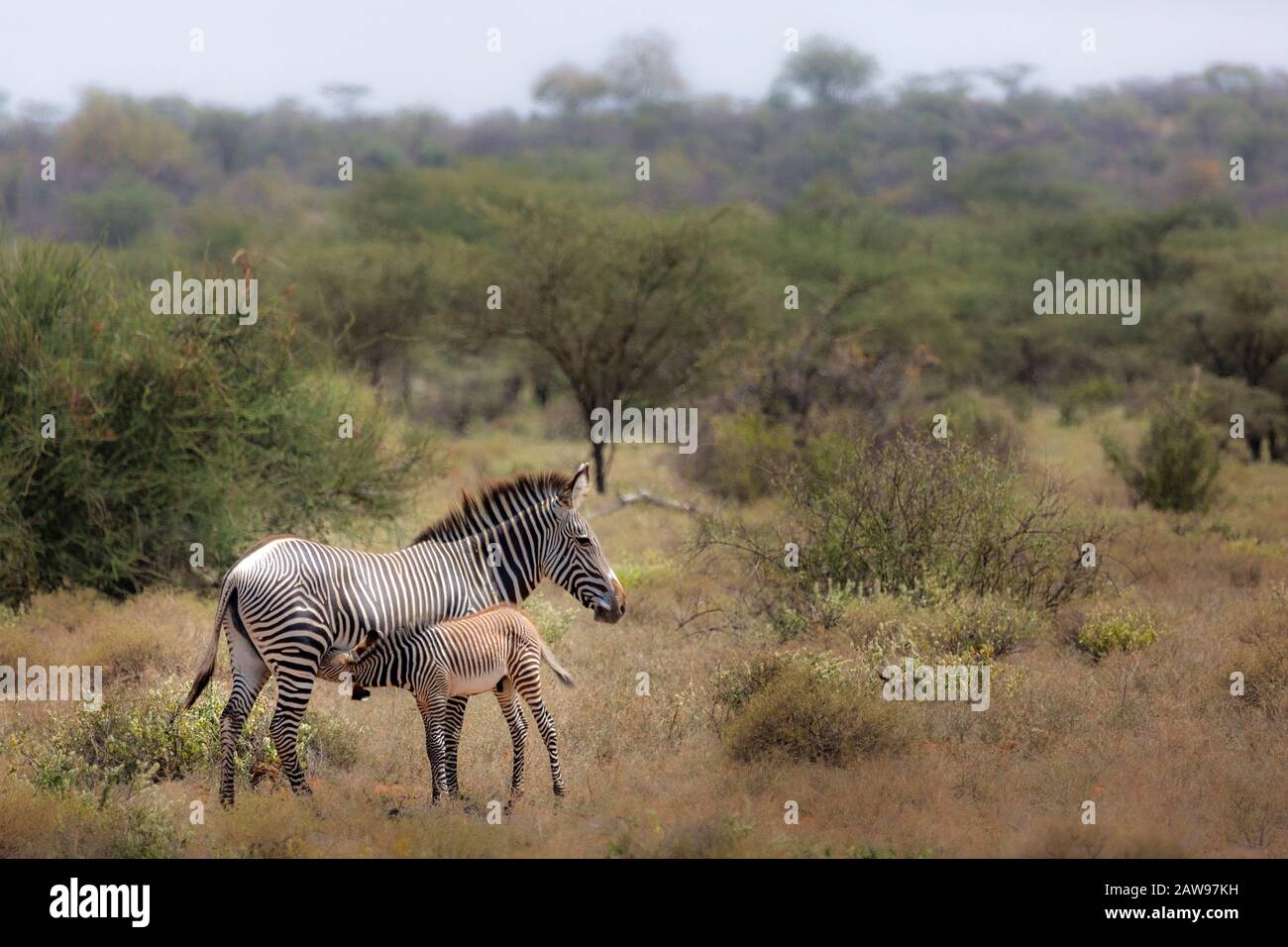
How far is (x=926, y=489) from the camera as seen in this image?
1104 centimetres

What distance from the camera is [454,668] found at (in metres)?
Answer: 6.93

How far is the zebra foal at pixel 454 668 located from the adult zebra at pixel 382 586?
0.37 feet

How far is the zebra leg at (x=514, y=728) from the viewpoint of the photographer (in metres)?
7.15

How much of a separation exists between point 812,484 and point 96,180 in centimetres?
5487

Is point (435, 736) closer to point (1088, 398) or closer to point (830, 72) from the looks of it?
point (1088, 398)

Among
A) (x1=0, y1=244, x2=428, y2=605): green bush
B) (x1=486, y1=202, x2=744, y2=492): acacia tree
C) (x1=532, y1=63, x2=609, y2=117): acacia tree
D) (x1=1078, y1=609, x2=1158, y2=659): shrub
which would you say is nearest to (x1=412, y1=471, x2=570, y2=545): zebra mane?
(x1=1078, y1=609, x2=1158, y2=659): shrub

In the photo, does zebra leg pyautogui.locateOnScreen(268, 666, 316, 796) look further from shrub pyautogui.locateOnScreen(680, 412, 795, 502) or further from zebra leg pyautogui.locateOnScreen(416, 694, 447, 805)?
shrub pyautogui.locateOnScreen(680, 412, 795, 502)

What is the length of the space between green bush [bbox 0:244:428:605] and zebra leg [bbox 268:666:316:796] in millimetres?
5217

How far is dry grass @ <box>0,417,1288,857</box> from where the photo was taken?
6504mm

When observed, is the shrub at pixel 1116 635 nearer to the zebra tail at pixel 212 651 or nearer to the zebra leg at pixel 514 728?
the zebra leg at pixel 514 728

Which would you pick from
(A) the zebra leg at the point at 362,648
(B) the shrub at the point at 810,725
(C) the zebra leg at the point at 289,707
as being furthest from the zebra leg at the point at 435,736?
(B) the shrub at the point at 810,725

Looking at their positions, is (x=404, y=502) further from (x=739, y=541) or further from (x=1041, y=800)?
(x=1041, y=800)

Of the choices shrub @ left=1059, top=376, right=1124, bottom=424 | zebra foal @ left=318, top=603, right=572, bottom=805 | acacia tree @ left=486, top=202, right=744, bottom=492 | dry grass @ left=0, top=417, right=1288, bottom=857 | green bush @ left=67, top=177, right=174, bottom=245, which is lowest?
dry grass @ left=0, top=417, right=1288, bottom=857
